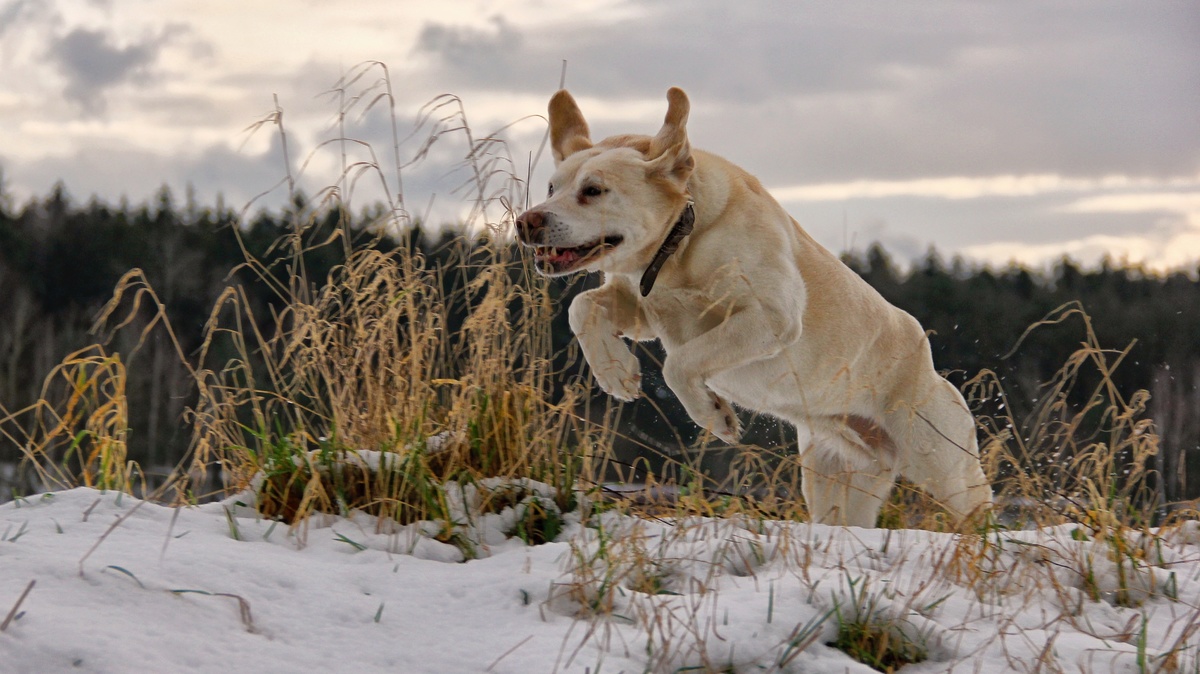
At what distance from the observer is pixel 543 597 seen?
2.81 m

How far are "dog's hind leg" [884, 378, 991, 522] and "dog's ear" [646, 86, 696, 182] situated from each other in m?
1.62

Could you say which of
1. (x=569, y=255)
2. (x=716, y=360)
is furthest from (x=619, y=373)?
(x=569, y=255)

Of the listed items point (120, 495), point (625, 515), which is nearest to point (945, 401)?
point (625, 515)

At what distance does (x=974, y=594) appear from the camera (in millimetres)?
3166

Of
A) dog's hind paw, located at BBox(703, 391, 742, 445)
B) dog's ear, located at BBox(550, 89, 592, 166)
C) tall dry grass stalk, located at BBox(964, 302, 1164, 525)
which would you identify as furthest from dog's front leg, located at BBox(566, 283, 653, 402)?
tall dry grass stalk, located at BBox(964, 302, 1164, 525)

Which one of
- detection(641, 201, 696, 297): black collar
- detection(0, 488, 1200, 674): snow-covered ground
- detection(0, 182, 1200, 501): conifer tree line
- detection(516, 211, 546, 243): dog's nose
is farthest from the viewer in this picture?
detection(0, 182, 1200, 501): conifer tree line

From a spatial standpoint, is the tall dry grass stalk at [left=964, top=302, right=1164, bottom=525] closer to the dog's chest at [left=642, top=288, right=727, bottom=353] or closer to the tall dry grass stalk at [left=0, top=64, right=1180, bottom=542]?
the tall dry grass stalk at [left=0, top=64, right=1180, bottom=542]

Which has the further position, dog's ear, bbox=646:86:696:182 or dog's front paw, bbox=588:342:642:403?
dog's ear, bbox=646:86:696:182

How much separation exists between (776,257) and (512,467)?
164cm

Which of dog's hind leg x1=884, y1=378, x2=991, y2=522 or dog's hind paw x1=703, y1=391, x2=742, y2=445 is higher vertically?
dog's hind paw x1=703, y1=391, x2=742, y2=445

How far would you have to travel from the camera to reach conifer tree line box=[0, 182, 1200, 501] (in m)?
42.4

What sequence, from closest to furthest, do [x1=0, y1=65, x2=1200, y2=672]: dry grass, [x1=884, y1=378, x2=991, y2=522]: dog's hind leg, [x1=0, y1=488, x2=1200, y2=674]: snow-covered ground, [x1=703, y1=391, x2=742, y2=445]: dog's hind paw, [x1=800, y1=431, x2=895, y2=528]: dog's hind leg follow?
[x1=0, y1=488, x2=1200, y2=674]: snow-covered ground, [x1=0, y1=65, x2=1200, y2=672]: dry grass, [x1=703, y1=391, x2=742, y2=445]: dog's hind paw, [x1=800, y1=431, x2=895, y2=528]: dog's hind leg, [x1=884, y1=378, x2=991, y2=522]: dog's hind leg

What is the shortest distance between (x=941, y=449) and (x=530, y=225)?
235 centimetres

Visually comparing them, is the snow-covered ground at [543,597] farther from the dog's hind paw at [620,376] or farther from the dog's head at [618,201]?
the dog's head at [618,201]
